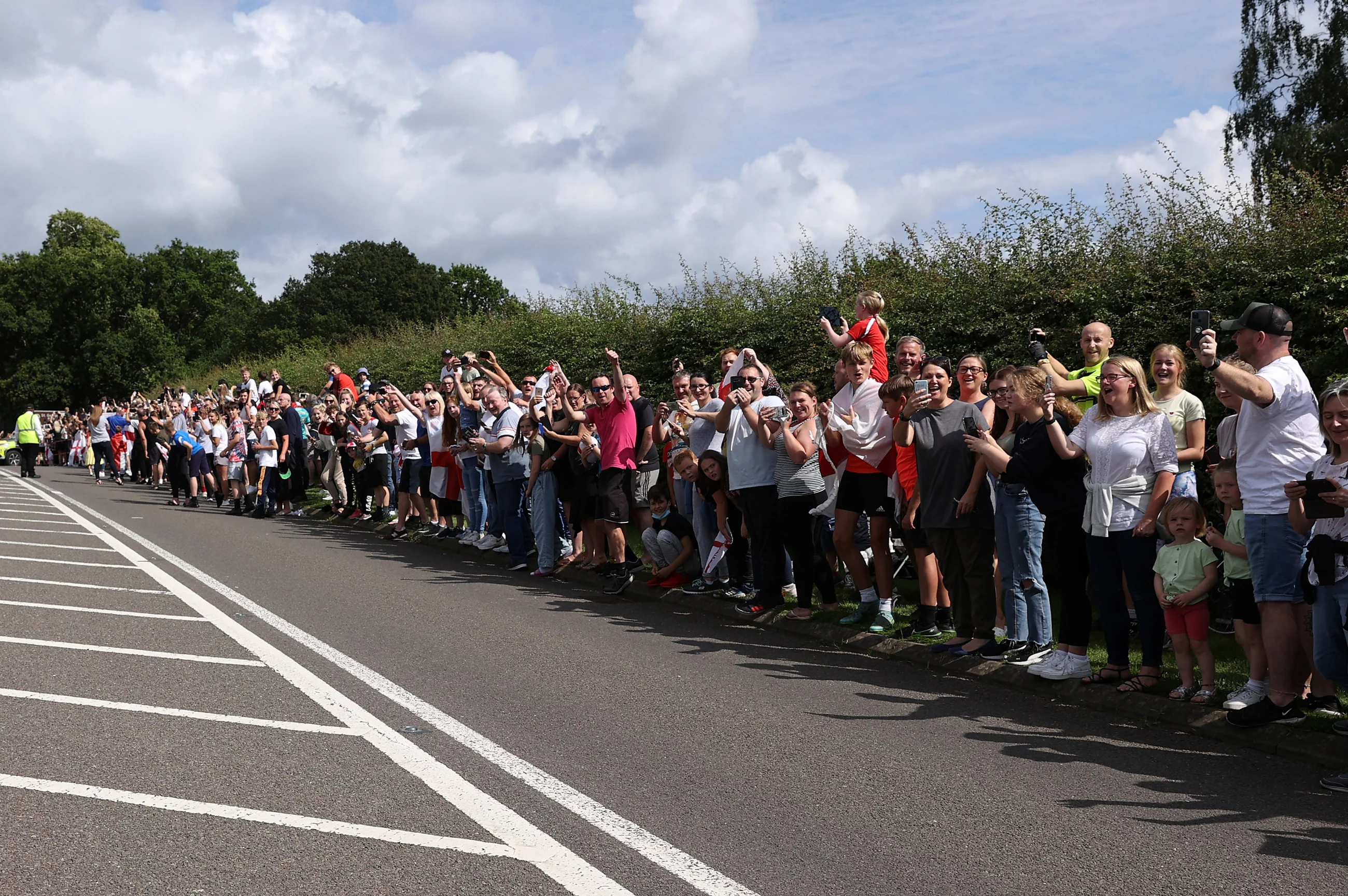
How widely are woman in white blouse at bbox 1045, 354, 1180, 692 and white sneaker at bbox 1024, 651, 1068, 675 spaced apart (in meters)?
0.21

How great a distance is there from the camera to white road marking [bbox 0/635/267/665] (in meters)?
8.48

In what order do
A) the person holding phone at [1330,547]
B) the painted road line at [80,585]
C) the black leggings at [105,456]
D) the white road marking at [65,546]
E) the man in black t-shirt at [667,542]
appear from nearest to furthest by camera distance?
the person holding phone at [1330,547]
the painted road line at [80,585]
the man in black t-shirt at [667,542]
the white road marking at [65,546]
the black leggings at [105,456]

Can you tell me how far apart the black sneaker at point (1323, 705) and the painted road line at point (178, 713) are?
5.14 m

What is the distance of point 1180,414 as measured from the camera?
8039mm

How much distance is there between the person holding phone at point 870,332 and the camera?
10711mm

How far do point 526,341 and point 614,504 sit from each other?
13031 mm

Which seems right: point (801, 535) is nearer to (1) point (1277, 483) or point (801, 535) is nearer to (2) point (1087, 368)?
(2) point (1087, 368)

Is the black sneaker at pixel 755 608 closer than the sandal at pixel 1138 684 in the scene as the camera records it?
No

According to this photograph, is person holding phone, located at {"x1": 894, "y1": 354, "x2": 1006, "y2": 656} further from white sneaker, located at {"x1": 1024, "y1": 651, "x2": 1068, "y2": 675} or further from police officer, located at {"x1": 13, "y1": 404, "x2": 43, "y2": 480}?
police officer, located at {"x1": 13, "y1": 404, "x2": 43, "y2": 480}

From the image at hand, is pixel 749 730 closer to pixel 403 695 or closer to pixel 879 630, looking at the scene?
pixel 403 695

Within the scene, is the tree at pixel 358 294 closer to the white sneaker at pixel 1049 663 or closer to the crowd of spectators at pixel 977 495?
the crowd of spectators at pixel 977 495

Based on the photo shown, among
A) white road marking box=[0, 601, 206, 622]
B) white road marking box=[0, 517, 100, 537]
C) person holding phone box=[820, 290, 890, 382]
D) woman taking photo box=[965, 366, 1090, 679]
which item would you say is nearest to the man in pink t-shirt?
person holding phone box=[820, 290, 890, 382]

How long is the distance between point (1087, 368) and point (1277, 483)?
9.08 ft

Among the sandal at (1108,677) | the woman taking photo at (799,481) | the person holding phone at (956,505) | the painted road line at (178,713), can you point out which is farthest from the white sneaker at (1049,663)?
the painted road line at (178,713)
